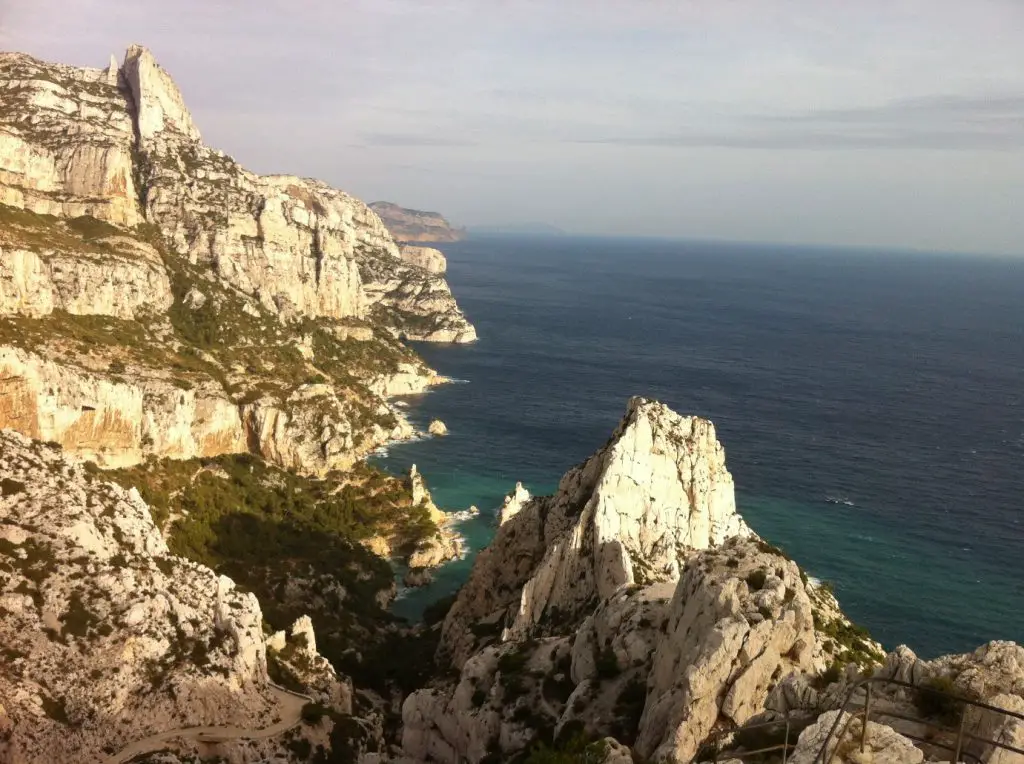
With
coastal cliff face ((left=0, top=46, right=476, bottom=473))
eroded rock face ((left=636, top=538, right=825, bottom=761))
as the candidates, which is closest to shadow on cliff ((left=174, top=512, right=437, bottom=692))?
coastal cliff face ((left=0, top=46, right=476, bottom=473))

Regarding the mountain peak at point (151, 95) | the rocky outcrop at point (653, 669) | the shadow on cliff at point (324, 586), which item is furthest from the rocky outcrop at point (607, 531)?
the mountain peak at point (151, 95)

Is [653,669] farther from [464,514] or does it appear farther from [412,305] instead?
[412,305]

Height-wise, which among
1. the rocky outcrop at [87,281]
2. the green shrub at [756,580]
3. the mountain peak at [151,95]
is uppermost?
the mountain peak at [151,95]

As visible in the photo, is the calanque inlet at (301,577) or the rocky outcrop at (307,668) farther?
the rocky outcrop at (307,668)

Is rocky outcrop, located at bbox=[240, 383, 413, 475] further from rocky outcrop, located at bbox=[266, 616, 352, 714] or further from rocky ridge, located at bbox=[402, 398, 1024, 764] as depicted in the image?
rocky outcrop, located at bbox=[266, 616, 352, 714]

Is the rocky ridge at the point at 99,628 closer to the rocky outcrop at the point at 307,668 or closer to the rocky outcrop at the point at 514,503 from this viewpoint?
the rocky outcrop at the point at 307,668
